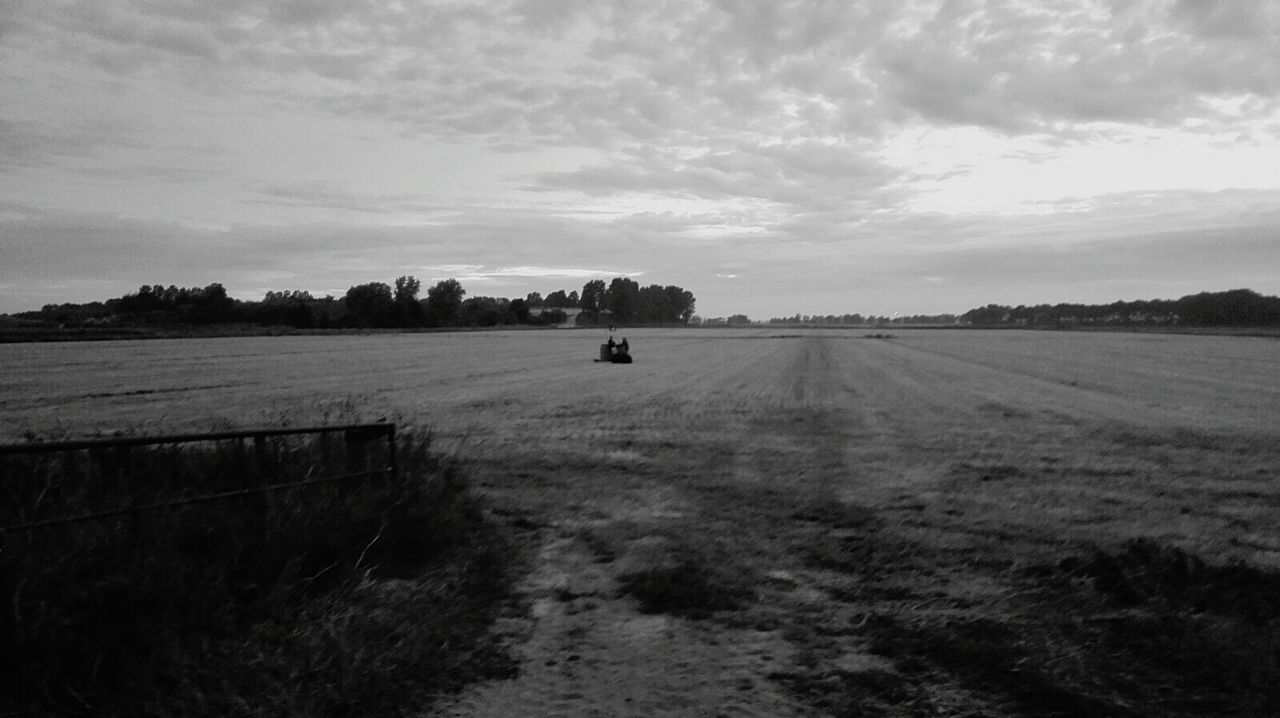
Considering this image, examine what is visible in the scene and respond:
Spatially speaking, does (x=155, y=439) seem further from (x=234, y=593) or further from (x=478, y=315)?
(x=478, y=315)

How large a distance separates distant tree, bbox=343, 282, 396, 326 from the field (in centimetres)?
14917

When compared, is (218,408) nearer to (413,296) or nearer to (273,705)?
(273,705)

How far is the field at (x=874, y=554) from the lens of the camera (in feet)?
17.6

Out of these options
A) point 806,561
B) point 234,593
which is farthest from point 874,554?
point 234,593

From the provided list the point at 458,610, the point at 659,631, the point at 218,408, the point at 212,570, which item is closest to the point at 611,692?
the point at 659,631

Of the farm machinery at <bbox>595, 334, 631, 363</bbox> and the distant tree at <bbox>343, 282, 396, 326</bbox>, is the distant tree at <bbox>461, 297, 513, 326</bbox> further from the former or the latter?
the farm machinery at <bbox>595, 334, 631, 363</bbox>

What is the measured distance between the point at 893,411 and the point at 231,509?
19357 millimetres

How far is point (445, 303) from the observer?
7180 inches

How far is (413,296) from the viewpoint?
180 m

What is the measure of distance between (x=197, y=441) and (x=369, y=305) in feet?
560

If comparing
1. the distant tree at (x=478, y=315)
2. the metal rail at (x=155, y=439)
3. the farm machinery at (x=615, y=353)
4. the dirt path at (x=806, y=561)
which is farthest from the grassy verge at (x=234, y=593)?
the distant tree at (x=478, y=315)

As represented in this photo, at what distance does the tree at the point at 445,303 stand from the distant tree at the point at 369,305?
8.09 metres

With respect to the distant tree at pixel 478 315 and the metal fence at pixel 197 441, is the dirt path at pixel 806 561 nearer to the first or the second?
the metal fence at pixel 197 441

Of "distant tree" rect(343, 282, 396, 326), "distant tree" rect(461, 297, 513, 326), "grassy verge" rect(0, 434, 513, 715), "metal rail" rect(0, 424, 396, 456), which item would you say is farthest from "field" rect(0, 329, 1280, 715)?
"distant tree" rect(461, 297, 513, 326)
